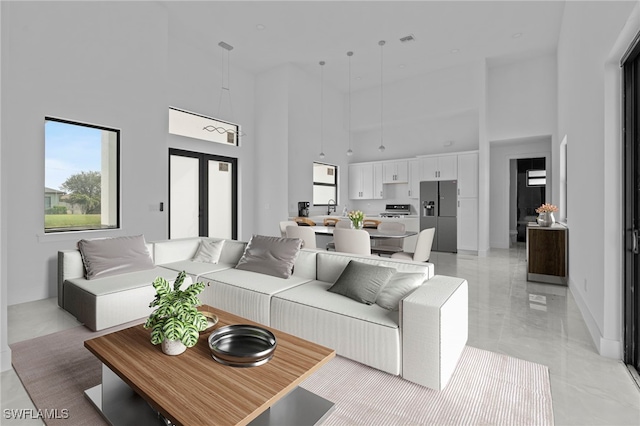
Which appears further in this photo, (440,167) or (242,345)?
(440,167)

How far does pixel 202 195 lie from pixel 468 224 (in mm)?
5668

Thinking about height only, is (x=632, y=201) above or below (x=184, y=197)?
below

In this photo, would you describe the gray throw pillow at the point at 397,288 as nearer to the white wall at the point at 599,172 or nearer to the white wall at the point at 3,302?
the white wall at the point at 599,172

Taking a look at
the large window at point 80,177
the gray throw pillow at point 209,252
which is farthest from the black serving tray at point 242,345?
the large window at point 80,177

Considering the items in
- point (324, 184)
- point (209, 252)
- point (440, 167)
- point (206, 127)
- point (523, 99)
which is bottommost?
point (209, 252)

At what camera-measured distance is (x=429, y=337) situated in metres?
1.84

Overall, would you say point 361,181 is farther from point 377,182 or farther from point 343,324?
point 343,324

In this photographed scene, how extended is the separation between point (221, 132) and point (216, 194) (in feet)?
4.08

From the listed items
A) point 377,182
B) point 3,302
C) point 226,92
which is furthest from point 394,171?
point 3,302

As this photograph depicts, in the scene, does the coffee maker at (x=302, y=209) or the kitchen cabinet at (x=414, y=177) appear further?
the kitchen cabinet at (x=414, y=177)

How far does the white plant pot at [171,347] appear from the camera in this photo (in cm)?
159

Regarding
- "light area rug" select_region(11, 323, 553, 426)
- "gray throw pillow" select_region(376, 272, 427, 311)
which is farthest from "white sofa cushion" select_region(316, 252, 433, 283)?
"light area rug" select_region(11, 323, 553, 426)

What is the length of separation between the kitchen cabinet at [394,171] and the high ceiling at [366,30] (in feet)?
7.52

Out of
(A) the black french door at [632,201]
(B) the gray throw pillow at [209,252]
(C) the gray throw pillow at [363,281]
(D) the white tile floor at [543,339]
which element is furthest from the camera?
(B) the gray throw pillow at [209,252]
